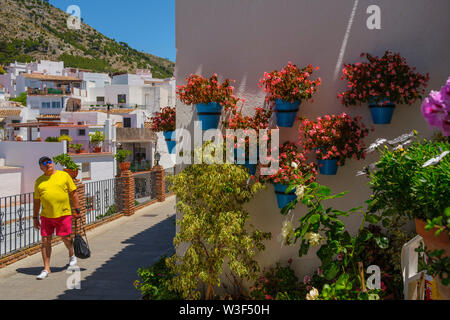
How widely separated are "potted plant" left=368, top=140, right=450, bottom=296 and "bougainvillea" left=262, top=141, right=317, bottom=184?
1321 millimetres

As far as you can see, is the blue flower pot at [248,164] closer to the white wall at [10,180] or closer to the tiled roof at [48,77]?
the white wall at [10,180]

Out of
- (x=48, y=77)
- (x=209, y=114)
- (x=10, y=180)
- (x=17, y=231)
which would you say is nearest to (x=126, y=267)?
(x=17, y=231)

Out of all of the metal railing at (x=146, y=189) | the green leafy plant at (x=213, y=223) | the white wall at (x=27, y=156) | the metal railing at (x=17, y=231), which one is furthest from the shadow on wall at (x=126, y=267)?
the white wall at (x=27, y=156)

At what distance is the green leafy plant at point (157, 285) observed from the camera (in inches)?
182

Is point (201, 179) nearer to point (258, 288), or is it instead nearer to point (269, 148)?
point (269, 148)

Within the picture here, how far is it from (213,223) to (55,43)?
379 ft

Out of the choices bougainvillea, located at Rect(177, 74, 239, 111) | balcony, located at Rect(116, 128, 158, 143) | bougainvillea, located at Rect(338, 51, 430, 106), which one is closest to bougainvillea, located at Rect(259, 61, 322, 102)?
bougainvillea, located at Rect(338, 51, 430, 106)

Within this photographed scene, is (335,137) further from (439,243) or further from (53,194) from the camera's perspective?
(53,194)

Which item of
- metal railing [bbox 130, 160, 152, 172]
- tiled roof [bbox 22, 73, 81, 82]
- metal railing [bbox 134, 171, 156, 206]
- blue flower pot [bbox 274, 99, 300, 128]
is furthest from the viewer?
tiled roof [bbox 22, 73, 81, 82]

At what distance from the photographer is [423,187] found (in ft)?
6.35

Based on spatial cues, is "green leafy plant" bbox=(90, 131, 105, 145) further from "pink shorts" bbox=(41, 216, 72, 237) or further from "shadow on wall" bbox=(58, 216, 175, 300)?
"pink shorts" bbox=(41, 216, 72, 237)

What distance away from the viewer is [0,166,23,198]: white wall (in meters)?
31.1
